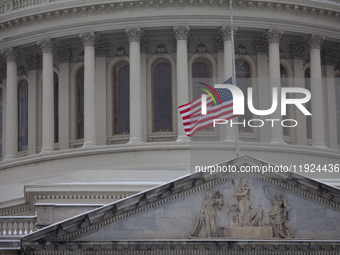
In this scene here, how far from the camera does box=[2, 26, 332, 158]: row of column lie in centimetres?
6100

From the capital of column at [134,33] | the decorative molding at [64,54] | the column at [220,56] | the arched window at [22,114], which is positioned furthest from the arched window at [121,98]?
the arched window at [22,114]

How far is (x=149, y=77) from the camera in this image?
63.6 meters

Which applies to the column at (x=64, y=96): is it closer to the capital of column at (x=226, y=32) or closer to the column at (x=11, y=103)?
the column at (x=11, y=103)

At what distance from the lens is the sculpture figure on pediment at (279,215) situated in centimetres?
4106

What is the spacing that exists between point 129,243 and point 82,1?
81.9ft

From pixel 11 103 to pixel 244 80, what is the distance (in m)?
14.6

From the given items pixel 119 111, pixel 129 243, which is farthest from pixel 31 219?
pixel 119 111

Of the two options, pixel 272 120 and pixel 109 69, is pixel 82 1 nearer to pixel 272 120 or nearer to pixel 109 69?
pixel 109 69

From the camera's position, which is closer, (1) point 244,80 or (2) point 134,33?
(2) point 134,33

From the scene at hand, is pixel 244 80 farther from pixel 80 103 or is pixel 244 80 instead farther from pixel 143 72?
pixel 80 103

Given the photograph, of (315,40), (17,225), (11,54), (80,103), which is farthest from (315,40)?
(17,225)

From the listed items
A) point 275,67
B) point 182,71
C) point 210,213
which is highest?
point 275,67

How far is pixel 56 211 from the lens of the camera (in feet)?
137

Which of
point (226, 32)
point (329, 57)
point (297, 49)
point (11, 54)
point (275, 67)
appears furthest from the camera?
point (329, 57)
